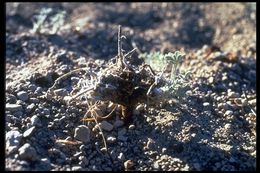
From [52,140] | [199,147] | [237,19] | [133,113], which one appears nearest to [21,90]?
[52,140]

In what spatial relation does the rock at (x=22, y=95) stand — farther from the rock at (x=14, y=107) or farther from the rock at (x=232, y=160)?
the rock at (x=232, y=160)

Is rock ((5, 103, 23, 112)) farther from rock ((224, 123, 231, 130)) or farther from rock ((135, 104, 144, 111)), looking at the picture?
rock ((224, 123, 231, 130))

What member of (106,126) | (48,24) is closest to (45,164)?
(106,126)

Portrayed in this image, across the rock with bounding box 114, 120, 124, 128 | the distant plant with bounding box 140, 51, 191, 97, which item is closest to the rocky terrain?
the rock with bounding box 114, 120, 124, 128

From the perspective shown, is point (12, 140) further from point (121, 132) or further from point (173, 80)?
point (173, 80)

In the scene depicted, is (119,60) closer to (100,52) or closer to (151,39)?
(100,52)

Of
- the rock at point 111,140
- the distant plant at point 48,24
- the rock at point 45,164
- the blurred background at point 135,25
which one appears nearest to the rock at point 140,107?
the rock at point 111,140
